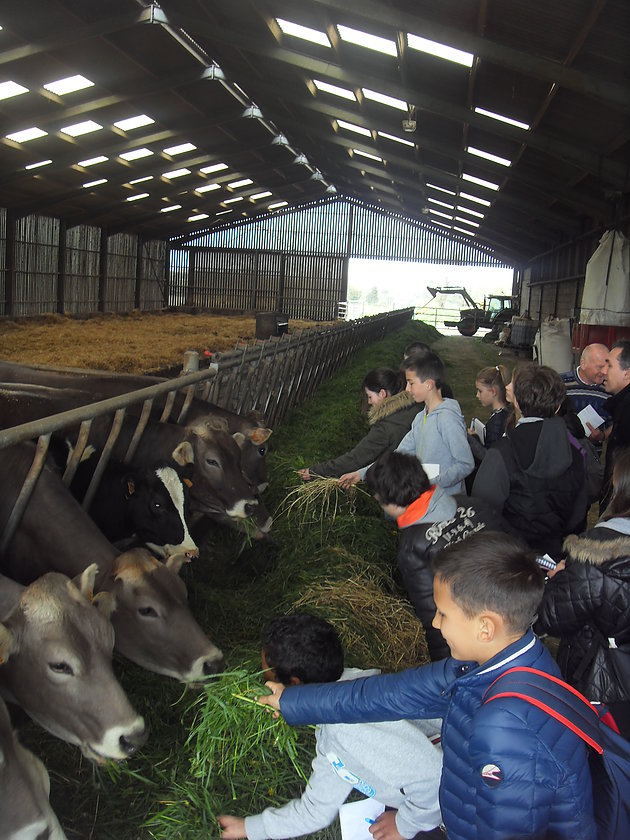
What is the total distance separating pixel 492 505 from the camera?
407cm

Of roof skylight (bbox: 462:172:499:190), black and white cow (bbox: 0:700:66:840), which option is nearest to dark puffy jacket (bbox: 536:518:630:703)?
black and white cow (bbox: 0:700:66:840)

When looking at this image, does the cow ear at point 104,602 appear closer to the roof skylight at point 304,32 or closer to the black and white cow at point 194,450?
the black and white cow at point 194,450

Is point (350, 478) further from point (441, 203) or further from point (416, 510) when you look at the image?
point (441, 203)

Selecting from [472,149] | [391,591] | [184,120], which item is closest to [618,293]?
[472,149]

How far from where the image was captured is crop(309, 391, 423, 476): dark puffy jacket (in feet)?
17.4

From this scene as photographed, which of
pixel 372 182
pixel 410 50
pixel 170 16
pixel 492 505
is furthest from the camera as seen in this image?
pixel 372 182

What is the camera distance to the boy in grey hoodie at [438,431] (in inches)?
170

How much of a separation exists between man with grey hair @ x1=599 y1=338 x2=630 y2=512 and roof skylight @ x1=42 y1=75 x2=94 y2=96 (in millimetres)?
12573

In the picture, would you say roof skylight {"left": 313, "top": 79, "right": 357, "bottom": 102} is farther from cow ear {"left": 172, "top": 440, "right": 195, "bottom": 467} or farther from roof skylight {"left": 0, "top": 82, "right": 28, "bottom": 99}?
cow ear {"left": 172, "top": 440, "right": 195, "bottom": 467}

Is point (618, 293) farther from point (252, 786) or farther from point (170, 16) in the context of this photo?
point (252, 786)

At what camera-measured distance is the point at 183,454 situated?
488 cm

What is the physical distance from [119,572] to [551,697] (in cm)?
208

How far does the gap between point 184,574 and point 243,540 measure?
2.04 ft

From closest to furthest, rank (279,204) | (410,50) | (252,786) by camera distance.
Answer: (252,786)
(410,50)
(279,204)
